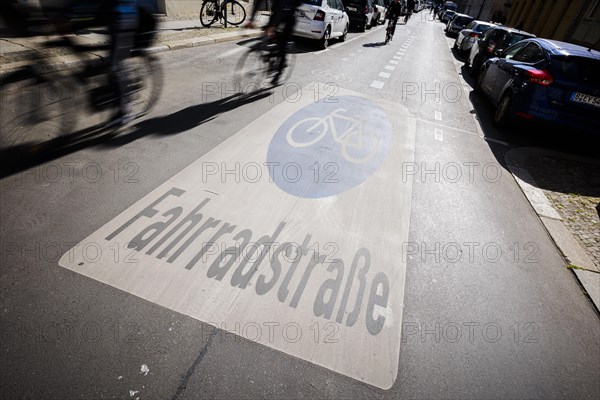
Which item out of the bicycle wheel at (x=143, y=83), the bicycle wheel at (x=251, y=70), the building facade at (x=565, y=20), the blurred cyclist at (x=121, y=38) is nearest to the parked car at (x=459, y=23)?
the building facade at (x=565, y=20)

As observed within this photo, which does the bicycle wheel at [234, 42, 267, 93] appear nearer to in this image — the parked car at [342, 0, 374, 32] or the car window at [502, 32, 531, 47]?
the car window at [502, 32, 531, 47]

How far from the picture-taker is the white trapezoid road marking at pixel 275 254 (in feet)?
7.26

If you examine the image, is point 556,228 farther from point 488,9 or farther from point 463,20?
point 488,9

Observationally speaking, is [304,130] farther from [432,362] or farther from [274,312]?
[432,362]

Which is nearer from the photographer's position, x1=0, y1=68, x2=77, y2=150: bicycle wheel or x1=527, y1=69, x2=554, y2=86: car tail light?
x1=0, y1=68, x2=77, y2=150: bicycle wheel

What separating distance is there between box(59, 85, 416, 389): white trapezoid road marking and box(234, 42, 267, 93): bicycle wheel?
10.1ft

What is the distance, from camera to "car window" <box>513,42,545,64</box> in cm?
613

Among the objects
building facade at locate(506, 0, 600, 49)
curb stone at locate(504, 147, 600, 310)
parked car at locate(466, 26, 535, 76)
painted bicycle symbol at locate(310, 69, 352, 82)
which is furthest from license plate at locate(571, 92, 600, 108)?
building facade at locate(506, 0, 600, 49)

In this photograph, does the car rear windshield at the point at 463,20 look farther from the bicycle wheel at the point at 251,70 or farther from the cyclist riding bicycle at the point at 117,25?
the cyclist riding bicycle at the point at 117,25

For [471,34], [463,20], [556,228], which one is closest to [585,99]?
[556,228]

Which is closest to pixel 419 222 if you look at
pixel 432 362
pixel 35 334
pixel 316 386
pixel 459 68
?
pixel 432 362

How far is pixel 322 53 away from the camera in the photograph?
36.4ft

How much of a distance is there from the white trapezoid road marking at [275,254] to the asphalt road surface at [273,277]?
0.05 ft

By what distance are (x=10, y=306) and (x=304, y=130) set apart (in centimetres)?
417
